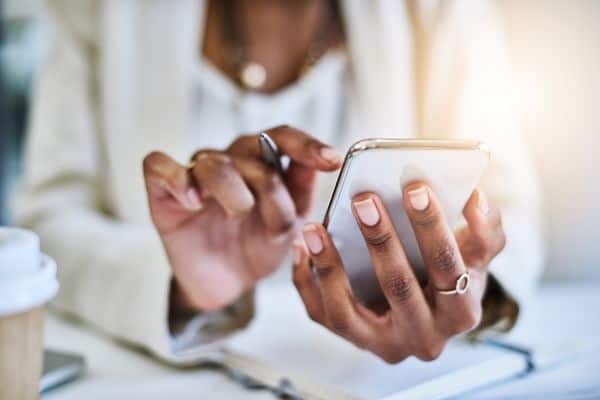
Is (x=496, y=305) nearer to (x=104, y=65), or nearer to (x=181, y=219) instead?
(x=181, y=219)

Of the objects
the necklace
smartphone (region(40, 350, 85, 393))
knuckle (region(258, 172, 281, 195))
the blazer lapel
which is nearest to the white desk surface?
smartphone (region(40, 350, 85, 393))

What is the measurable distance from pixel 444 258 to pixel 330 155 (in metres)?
0.08

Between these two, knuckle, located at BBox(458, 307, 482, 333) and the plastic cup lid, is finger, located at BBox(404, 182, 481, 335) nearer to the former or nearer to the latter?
knuckle, located at BBox(458, 307, 482, 333)

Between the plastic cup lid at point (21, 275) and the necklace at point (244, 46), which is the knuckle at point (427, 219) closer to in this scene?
the plastic cup lid at point (21, 275)

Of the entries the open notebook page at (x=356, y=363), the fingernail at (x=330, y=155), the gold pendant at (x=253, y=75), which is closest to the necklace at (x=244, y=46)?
the gold pendant at (x=253, y=75)

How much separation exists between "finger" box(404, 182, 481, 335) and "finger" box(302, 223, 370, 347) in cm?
4

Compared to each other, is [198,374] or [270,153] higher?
[270,153]

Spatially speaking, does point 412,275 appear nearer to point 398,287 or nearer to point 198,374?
point 398,287

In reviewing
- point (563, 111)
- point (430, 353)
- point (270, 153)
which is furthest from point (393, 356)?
point (563, 111)

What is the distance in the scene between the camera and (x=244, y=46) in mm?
749

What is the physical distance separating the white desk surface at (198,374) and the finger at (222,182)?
10 centimetres

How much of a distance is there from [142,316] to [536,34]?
481mm

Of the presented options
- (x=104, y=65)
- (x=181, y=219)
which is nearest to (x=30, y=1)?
(x=104, y=65)

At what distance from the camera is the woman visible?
445 mm
